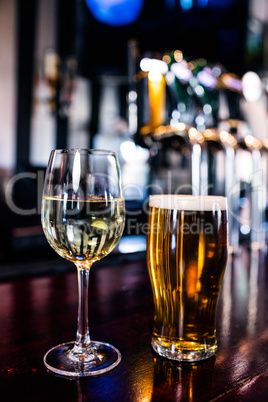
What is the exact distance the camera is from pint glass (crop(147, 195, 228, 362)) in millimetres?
468

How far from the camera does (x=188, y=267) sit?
1.54 ft

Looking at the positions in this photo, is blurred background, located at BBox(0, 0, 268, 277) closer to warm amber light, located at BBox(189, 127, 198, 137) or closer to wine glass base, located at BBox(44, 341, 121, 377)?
warm amber light, located at BBox(189, 127, 198, 137)

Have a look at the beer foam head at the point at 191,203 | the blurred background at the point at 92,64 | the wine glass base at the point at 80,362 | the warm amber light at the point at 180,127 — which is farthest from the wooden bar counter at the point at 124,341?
the blurred background at the point at 92,64

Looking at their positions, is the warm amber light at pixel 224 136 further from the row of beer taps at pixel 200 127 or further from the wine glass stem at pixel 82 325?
the wine glass stem at pixel 82 325

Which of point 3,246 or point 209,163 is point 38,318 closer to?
point 3,246

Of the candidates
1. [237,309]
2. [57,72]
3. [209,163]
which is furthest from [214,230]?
[57,72]

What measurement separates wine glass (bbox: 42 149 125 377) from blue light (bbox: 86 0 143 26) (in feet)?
11.6

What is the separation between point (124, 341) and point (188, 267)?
12 cm

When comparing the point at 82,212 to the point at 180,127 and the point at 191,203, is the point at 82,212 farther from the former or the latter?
the point at 180,127

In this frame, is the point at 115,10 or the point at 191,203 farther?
the point at 115,10

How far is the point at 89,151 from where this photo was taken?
46 cm

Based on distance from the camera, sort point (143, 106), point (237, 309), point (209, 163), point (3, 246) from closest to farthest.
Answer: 1. point (237, 309)
2. point (143, 106)
3. point (3, 246)
4. point (209, 163)

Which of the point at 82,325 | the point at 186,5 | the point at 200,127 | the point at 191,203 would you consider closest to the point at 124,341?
the point at 82,325

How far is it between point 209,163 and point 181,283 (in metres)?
2.11
